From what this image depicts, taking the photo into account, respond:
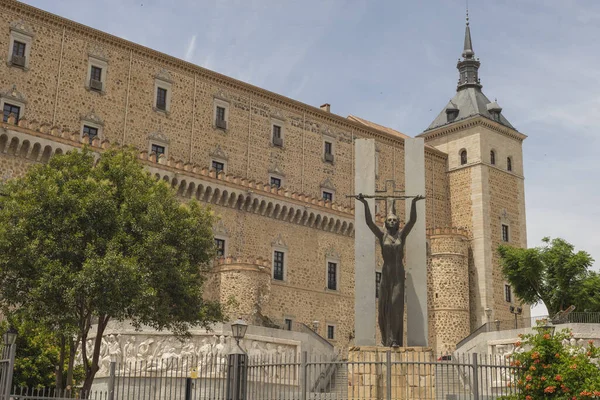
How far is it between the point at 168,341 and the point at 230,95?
17.9 metres

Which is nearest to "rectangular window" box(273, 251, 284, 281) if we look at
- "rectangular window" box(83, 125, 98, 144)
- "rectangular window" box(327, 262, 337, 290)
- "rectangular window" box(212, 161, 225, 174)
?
"rectangular window" box(327, 262, 337, 290)

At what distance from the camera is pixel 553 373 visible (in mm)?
12289

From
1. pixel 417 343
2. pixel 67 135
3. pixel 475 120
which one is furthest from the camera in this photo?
pixel 475 120

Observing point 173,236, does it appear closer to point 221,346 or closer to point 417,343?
point 221,346

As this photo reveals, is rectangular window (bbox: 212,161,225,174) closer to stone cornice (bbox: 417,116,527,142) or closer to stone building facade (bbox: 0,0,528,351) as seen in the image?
stone building facade (bbox: 0,0,528,351)

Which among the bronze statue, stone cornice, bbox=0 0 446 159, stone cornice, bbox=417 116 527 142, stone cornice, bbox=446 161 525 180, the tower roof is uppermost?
the tower roof

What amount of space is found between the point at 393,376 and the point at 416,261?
238 centimetres

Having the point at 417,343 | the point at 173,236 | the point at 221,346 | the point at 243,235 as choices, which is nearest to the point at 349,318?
the point at 243,235

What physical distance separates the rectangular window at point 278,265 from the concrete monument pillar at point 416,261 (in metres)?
22.5

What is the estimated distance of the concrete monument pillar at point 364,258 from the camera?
567 inches

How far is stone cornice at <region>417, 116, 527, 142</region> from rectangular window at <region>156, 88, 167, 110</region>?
20208 mm

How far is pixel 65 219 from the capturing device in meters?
19.7

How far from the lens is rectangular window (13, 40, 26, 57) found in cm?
3341

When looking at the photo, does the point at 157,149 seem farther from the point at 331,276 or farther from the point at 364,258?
the point at 364,258
